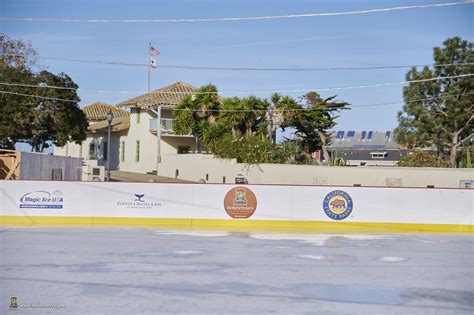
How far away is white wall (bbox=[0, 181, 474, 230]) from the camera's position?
2353 centimetres

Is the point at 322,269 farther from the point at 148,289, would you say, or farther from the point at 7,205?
the point at 7,205

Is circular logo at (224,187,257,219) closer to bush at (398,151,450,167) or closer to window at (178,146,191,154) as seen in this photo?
bush at (398,151,450,167)

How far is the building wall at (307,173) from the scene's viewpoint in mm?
34031

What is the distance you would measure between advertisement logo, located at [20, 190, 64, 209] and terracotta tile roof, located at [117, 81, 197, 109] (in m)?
28.1

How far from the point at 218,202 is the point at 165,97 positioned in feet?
99.7

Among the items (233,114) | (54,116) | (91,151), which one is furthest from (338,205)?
(91,151)

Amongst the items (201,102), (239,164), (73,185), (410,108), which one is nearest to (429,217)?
(73,185)

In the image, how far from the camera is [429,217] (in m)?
23.5

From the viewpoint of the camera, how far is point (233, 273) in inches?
529

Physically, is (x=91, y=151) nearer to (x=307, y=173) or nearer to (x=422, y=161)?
(x=307, y=173)

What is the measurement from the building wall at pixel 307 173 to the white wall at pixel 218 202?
10.7 meters

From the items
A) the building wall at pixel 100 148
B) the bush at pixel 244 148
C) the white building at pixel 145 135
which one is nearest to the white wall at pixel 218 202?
the bush at pixel 244 148

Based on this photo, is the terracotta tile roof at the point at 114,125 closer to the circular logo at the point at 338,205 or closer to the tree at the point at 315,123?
the tree at the point at 315,123

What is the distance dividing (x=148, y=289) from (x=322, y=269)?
14.6ft
